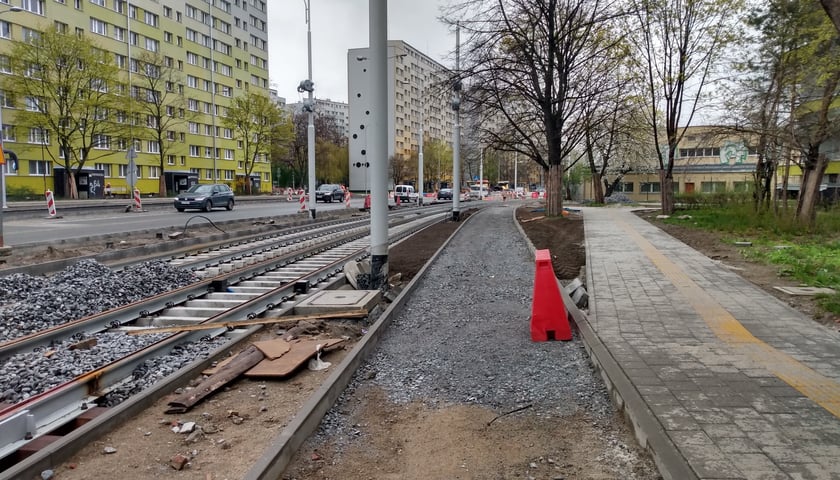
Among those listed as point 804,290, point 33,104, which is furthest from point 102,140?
point 804,290

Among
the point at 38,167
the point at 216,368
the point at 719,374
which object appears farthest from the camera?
the point at 38,167

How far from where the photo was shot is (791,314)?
7.12 metres

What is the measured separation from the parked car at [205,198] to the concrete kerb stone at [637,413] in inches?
1060

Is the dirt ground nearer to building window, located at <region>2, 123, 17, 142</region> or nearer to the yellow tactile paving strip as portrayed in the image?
the yellow tactile paving strip

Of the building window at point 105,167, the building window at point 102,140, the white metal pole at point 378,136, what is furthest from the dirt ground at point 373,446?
the building window at point 105,167

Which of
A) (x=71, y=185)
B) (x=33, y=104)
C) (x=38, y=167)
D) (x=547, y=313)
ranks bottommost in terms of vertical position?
(x=547, y=313)

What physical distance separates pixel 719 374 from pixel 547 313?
1890mm

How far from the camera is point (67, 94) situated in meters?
46.6

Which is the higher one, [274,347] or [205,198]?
[205,198]

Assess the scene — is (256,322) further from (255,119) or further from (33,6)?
(255,119)

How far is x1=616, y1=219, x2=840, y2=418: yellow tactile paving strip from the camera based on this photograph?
14.8ft

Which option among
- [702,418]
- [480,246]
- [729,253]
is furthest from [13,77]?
[702,418]

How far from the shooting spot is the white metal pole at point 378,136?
848 cm

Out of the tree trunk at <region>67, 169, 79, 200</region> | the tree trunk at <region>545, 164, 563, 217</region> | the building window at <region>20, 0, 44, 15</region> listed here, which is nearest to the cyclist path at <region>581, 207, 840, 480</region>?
the tree trunk at <region>545, 164, 563, 217</region>
